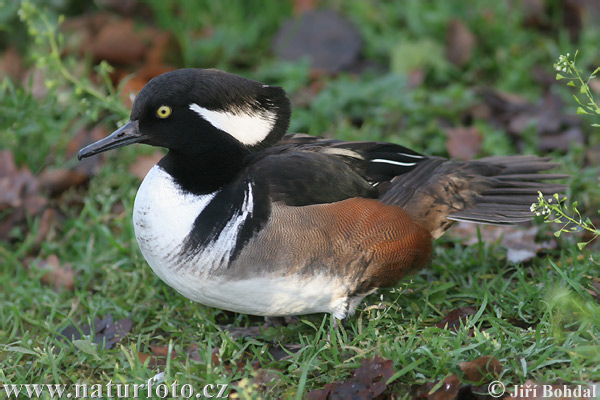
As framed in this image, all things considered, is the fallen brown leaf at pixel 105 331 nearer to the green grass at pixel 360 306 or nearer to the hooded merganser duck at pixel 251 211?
the green grass at pixel 360 306

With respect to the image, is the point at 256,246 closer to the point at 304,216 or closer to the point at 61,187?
the point at 304,216

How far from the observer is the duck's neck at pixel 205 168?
3117 millimetres

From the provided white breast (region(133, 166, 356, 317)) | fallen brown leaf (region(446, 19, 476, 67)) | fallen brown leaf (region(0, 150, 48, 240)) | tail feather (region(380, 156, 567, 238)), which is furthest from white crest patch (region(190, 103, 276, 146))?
fallen brown leaf (region(446, 19, 476, 67))

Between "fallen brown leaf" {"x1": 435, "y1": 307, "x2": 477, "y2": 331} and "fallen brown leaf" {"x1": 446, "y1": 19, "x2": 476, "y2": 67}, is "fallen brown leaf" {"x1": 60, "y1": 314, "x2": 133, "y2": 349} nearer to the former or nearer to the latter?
"fallen brown leaf" {"x1": 435, "y1": 307, "x2": 477, "y2": 331}

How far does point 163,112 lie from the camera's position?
9.90 ft

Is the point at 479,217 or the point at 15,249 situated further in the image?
the point at 15,249

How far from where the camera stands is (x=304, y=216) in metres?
3.07

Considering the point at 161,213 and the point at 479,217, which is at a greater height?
the point at 161,213

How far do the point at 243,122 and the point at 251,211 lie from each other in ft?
1.26

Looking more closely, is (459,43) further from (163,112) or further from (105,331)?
(105,331)

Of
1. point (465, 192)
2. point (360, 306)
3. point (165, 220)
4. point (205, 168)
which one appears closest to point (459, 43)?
point (465, 192)

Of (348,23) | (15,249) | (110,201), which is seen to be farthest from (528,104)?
(15,249)

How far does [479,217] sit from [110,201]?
7.19ft

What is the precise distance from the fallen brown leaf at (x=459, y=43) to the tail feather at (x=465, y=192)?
2061mm
